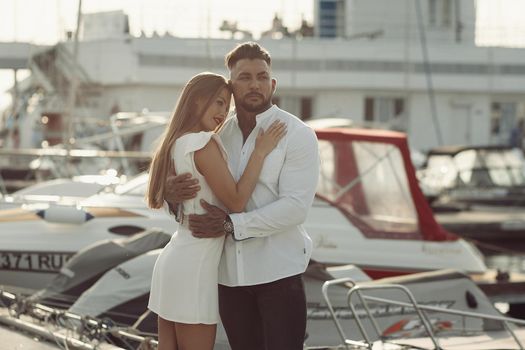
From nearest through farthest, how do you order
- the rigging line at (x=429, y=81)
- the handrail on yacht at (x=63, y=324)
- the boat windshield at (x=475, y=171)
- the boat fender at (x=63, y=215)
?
1. the handrail on yacht at (x=63, y=324)
2. the boat fender at (x=63, y=215)
3. the boat windshield at (x=475, y=171)
4. the rigging line at (x=429, y=81)

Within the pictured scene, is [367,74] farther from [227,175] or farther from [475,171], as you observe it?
[227,175]

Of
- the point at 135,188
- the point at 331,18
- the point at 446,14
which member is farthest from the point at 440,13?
the point at 135,188

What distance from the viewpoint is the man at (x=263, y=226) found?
4398mm

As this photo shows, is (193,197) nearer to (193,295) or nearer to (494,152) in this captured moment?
(193,295)

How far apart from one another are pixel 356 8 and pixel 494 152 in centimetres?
1226

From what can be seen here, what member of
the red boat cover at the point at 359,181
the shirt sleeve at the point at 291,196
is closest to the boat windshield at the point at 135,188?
the red boat cover at the point at 359,181

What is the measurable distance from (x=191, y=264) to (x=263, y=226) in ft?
1.13

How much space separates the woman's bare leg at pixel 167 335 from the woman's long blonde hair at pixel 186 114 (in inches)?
20.2

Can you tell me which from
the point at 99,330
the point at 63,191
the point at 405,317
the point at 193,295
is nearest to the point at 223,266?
the point at 193,295

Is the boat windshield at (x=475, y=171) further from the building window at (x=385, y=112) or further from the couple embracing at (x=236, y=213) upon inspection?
the couple embracing at (x=236, y=213)

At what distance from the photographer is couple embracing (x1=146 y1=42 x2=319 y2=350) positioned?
4406mm

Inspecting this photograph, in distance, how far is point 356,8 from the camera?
1470 inches

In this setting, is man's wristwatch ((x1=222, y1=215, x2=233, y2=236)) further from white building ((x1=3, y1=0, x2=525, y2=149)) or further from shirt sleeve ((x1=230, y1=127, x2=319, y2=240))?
white building ((x1=3, y1=0, x2=525, y2=149))

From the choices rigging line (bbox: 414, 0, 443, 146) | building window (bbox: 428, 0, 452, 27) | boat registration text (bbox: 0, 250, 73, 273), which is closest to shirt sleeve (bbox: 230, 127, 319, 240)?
boat registration text (bbox: 0, 250, 73, 273)
